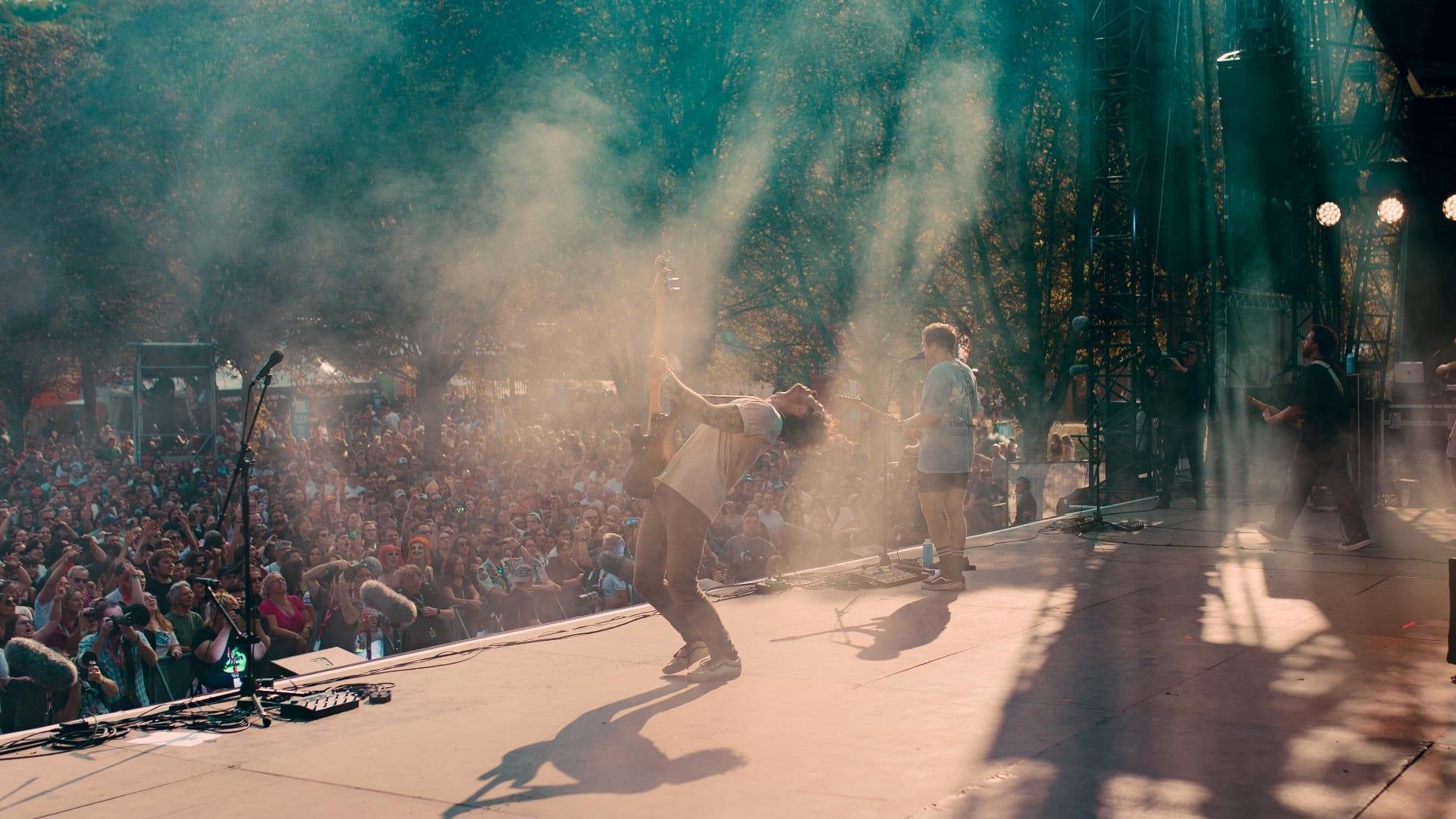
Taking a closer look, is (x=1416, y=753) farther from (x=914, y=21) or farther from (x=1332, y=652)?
(x=914, y=21)

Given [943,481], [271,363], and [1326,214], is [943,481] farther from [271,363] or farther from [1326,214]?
[1326,214]

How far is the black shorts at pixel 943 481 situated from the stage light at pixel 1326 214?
10.4 m

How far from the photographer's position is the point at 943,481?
7910 millimetres

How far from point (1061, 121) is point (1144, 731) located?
60.9 ft

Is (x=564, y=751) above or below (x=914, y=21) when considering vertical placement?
below

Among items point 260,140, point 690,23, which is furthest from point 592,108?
point 260,140

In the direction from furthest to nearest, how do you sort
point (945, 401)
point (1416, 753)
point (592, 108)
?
point (592, 108) < point (945, 401) < point (1416, 753)

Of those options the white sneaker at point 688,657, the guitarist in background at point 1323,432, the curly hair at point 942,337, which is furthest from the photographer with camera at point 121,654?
the guitarist in background at point 1323,432

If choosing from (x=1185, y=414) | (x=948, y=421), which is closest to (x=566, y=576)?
(x=948, y=421)

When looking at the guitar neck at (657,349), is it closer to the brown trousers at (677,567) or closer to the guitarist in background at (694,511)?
the guitarist in background at (694,511)

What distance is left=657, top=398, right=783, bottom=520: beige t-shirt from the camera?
226 inches

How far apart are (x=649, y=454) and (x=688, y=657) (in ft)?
3.32

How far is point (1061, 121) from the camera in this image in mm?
21453

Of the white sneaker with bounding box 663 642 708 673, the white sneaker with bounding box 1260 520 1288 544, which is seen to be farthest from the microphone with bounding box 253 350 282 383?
the white sneaker with bounding box 1260 520 1288 544
